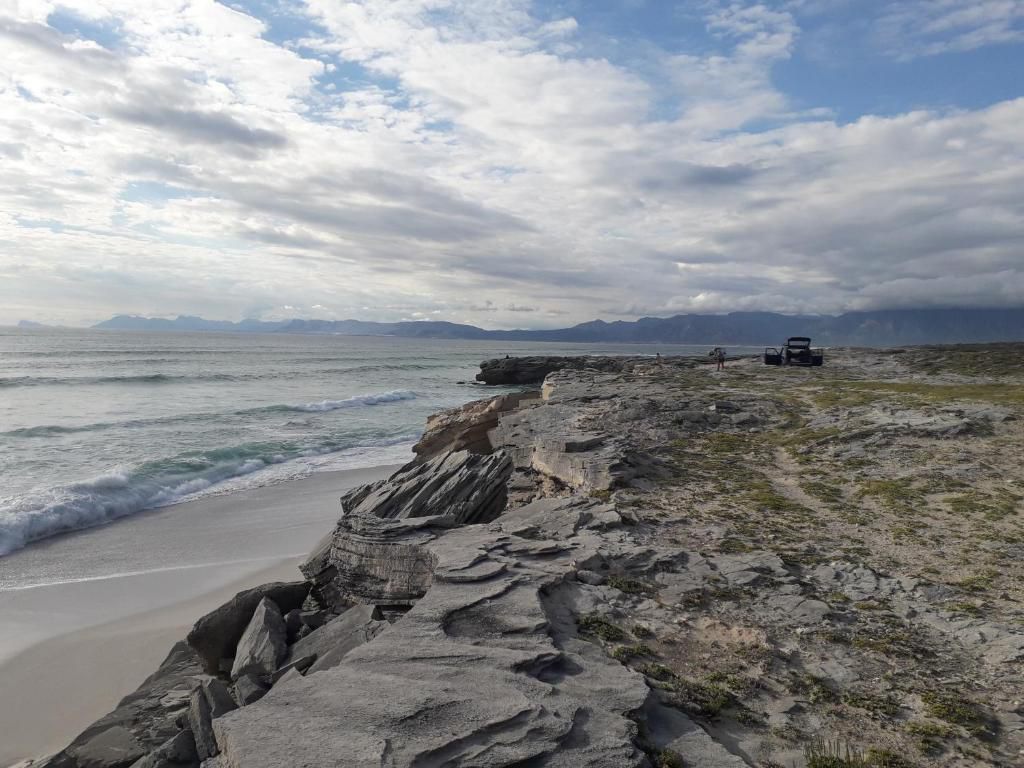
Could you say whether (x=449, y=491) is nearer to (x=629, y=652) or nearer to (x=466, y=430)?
(x=629, y=652)

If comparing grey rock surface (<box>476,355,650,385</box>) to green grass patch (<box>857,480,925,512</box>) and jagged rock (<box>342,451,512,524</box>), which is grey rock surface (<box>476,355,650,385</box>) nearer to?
green grass patch (<box>857,480,925,512</box>)

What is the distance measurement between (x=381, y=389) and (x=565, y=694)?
6905cm

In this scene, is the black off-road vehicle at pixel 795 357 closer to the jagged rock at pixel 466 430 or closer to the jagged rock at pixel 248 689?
the jagged rock at pixel 466 430

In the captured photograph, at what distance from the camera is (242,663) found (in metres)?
9.52

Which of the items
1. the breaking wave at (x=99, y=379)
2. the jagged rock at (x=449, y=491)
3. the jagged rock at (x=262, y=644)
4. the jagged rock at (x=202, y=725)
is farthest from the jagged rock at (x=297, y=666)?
the breaking wave at (x=99, y=379)

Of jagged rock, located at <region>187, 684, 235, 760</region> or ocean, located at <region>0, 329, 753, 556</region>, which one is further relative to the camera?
ocean, located at <region>0, 329, 753, 556</region>

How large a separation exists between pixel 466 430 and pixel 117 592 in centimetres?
1394

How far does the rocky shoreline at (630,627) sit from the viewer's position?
547 cm

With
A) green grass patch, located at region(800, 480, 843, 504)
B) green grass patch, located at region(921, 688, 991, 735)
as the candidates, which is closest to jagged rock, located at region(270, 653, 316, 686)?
green grass patch, located at region(921, 688, 991, 735)

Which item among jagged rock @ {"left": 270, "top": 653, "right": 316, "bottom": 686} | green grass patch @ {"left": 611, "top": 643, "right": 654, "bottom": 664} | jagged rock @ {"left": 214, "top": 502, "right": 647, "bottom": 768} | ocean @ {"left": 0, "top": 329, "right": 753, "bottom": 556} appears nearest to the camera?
jagged rock @ {"left": 214, "top": 502, "right": 647, "bottom": 768}

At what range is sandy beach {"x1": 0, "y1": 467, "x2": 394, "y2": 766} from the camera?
1039 cm

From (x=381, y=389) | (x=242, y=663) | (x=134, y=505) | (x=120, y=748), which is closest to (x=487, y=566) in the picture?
(x=242, y=663)

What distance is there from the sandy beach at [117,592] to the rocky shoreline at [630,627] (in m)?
1.28

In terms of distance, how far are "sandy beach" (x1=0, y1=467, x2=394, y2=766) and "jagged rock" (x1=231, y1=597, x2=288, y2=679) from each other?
272 centimetres
